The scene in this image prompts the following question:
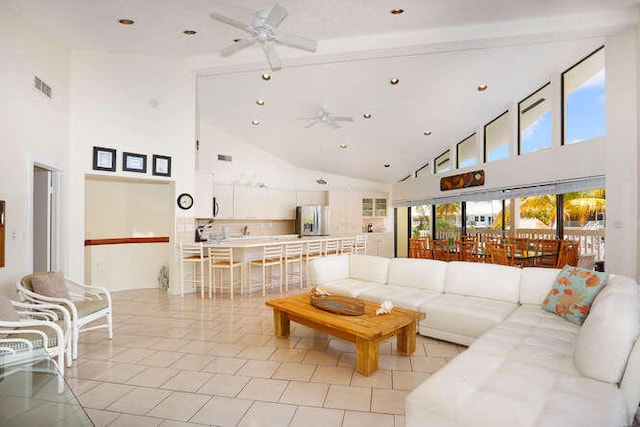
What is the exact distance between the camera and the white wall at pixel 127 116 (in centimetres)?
463

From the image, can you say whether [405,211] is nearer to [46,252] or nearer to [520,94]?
[520,94]

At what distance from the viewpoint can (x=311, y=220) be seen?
8.83 m

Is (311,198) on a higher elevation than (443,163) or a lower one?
lower

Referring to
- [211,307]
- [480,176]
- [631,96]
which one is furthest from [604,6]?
[211,307]

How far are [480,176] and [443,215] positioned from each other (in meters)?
2.04

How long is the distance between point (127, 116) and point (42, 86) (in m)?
1.22

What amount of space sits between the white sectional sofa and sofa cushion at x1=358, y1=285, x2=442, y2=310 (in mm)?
217

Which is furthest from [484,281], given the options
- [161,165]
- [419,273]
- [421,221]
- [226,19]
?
[421,221]

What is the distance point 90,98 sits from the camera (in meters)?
4.73

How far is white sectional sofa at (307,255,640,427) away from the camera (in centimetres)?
148

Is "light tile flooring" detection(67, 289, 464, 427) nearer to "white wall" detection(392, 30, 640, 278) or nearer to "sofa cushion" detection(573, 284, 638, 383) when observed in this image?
"sofa cushion" detection(573, 284, 638, 383)

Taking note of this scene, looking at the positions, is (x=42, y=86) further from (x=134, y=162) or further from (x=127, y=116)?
(x=134, y=162)

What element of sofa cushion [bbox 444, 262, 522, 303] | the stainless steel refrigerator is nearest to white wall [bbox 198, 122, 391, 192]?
the stainless steel refrigerator

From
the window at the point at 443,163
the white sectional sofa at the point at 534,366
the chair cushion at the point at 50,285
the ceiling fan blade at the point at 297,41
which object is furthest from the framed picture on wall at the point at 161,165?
the window at the point at 443,163
